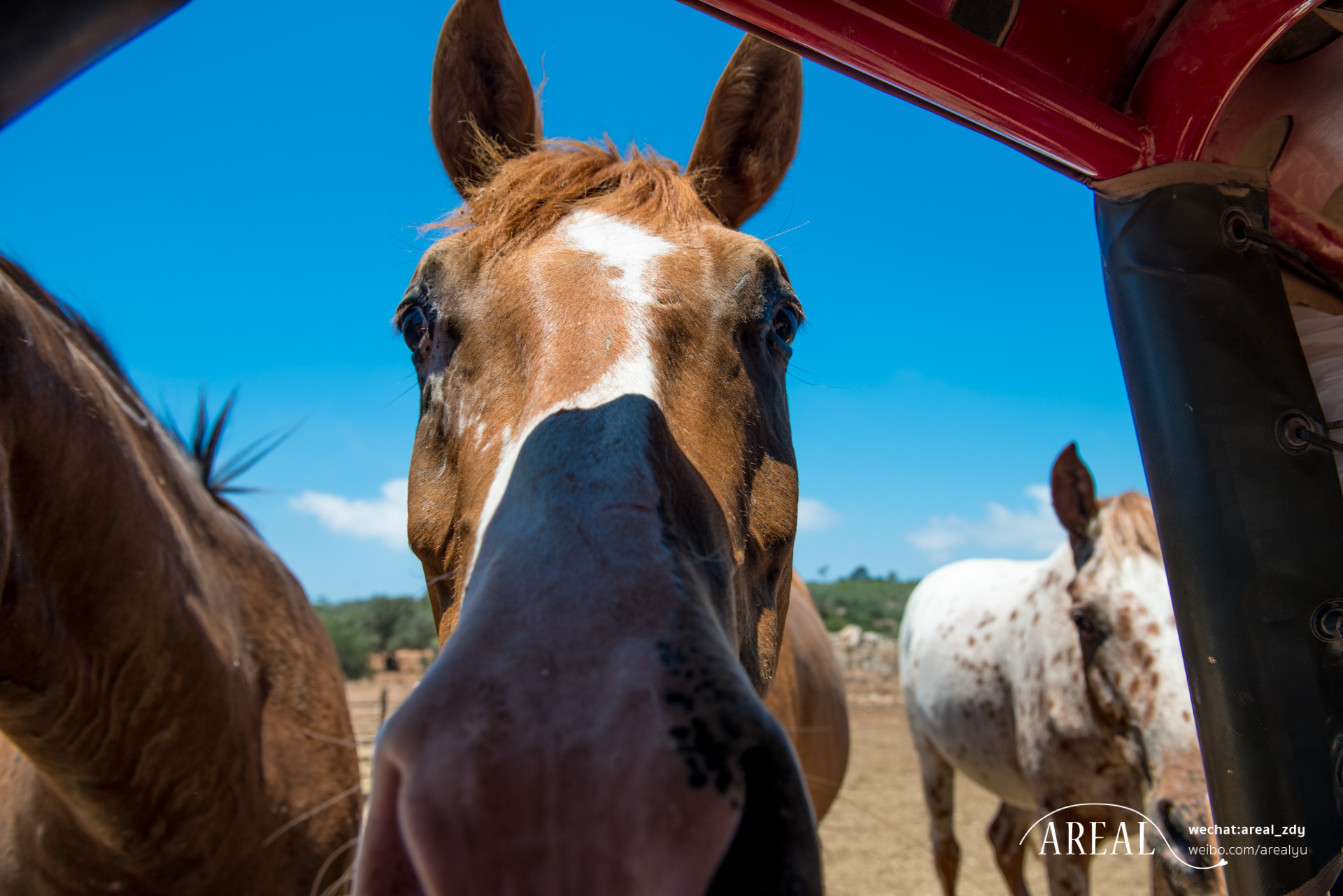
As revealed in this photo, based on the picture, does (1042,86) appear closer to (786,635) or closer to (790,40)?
(790,40)

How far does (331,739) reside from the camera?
2.36 meters

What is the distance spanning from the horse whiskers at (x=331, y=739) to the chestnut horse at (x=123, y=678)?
0.04 feet

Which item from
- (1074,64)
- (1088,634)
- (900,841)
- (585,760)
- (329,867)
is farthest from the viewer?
(900,841)

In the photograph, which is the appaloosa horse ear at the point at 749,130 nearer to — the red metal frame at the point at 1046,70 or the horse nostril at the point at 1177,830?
the red metal frame at the point at 1046,70

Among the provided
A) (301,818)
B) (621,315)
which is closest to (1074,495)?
(621,315)

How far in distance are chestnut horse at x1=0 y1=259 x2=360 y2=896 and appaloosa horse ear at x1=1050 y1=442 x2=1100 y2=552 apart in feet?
13.7

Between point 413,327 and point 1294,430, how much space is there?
1.93 m

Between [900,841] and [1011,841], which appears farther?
[900,841]

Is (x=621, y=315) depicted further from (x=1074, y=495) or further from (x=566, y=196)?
(x=1074, y=495)

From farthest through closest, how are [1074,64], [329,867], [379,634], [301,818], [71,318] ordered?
[379,634]
[71,318]
[329,867]
[301,818]
[1074,64]

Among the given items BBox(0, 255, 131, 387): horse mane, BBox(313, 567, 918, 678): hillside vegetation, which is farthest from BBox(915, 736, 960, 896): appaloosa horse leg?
BBox(313, 567, 918, 678): hillside vegetation

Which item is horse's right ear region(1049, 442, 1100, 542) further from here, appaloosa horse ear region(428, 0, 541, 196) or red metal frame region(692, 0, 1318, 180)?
appaloosa horse ear region(428, 0, 541, 196)

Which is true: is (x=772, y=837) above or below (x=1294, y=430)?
below

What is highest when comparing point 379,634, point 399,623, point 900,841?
point 399,623
